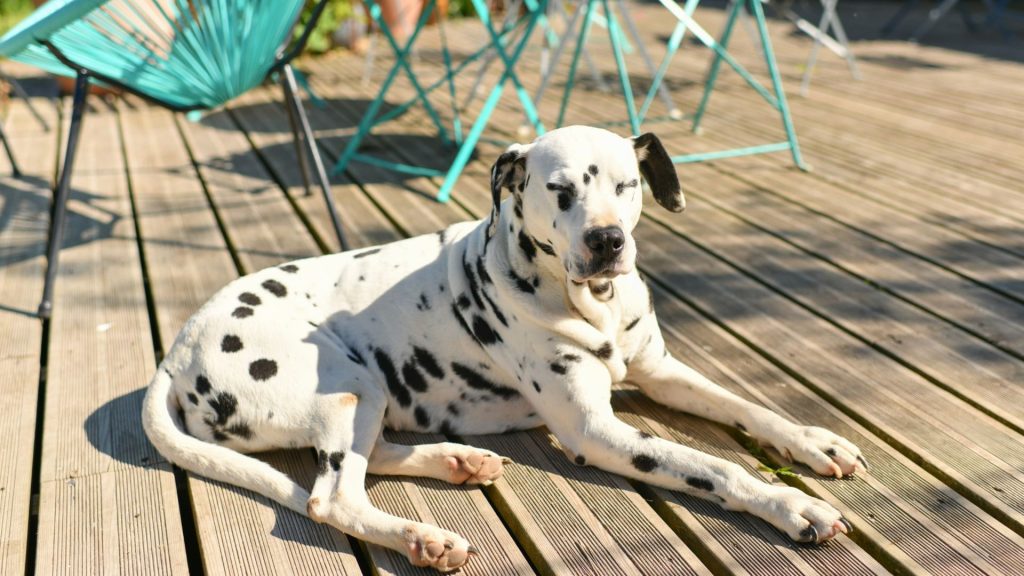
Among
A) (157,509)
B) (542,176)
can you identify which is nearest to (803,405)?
(542,176)

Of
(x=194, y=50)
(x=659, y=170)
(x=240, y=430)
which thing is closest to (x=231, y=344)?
(x=240, y=430)

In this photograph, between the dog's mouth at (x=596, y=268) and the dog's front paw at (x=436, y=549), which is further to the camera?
the dog's mouth at (x=596, y=268)

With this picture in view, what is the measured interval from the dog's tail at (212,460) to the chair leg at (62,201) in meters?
1.24

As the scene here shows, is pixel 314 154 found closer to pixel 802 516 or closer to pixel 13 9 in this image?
pixel 802 516

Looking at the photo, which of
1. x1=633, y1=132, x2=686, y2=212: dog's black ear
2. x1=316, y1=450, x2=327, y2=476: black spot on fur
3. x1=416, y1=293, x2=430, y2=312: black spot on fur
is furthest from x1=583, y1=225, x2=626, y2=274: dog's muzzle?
x1=316, y1=450, x2=327, y2=476: black spot on fur

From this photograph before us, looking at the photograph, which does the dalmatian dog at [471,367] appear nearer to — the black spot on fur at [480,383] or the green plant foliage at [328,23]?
the black spot on fur at [480,383]

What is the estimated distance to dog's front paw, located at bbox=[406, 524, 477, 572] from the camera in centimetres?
192

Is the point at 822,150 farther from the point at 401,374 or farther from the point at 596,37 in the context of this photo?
the point at 596,37

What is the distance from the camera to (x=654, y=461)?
83.7 inches

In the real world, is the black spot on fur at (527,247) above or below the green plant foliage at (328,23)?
above

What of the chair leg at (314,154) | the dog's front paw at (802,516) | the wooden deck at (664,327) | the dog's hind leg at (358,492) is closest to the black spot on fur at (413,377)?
the dog's hind leg at (358,492)

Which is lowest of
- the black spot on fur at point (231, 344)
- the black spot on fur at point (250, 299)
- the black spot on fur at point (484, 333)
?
the black spot on fur at point (231, 344)

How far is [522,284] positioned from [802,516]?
2.83 ft

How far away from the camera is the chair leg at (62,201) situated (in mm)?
3230
